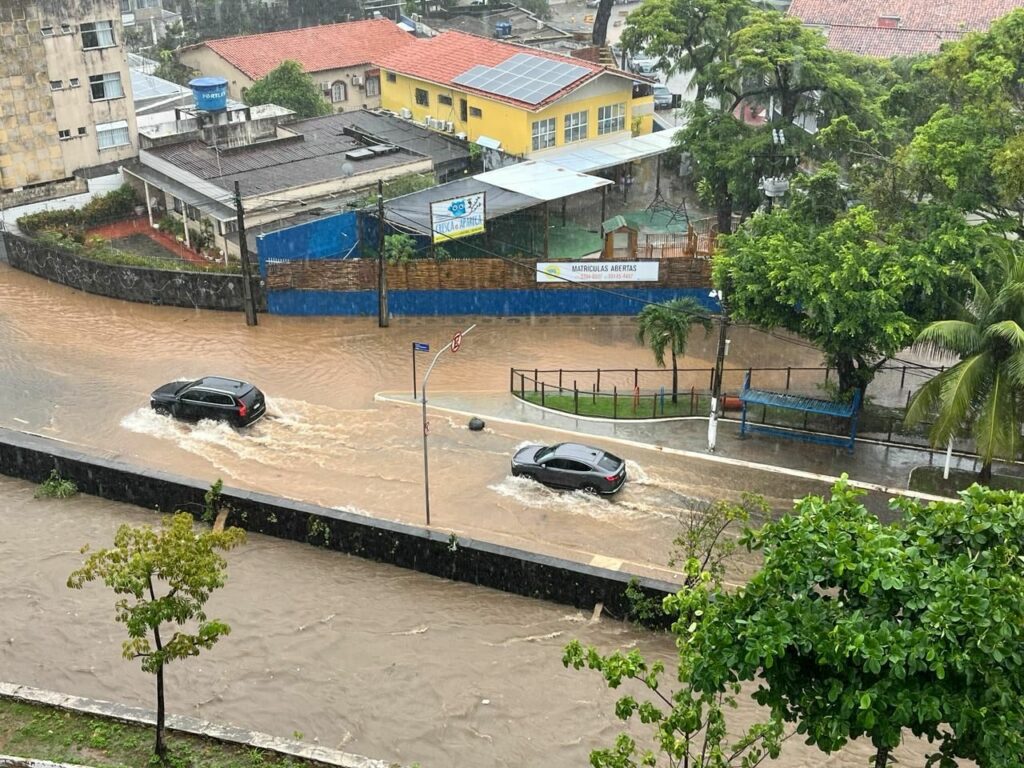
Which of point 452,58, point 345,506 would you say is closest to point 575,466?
point 345,506

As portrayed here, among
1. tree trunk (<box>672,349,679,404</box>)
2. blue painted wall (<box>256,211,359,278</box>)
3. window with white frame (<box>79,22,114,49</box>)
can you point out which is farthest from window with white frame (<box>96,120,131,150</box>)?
tree trunk (<box>672,349,679,404</box>)

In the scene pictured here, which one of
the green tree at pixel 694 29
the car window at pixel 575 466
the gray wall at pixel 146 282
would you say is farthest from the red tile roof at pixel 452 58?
the car window at pixel 575 466

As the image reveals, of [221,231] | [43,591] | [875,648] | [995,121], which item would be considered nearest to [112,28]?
[221,231]

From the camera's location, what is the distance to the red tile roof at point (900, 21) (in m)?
53.5

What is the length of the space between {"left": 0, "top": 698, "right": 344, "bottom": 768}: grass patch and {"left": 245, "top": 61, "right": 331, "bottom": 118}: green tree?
3724 cm

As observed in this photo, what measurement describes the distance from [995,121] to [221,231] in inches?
982

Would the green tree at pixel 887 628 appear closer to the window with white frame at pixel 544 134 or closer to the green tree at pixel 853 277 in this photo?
the green tree at pixel 853 277

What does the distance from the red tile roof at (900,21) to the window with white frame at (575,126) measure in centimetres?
1721

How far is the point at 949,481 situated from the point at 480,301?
1596 centimetres

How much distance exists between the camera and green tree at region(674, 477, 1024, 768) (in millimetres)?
10211

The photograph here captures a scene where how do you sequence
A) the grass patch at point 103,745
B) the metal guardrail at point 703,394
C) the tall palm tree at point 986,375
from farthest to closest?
the metal guardrail at point 703,394
the tall palm tree at point 986,375
the grass patch at point 103,745

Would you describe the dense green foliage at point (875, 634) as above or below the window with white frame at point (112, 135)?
above

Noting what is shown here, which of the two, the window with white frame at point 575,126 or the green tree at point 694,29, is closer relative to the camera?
the green tree at point 694,29

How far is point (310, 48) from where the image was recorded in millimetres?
53938
